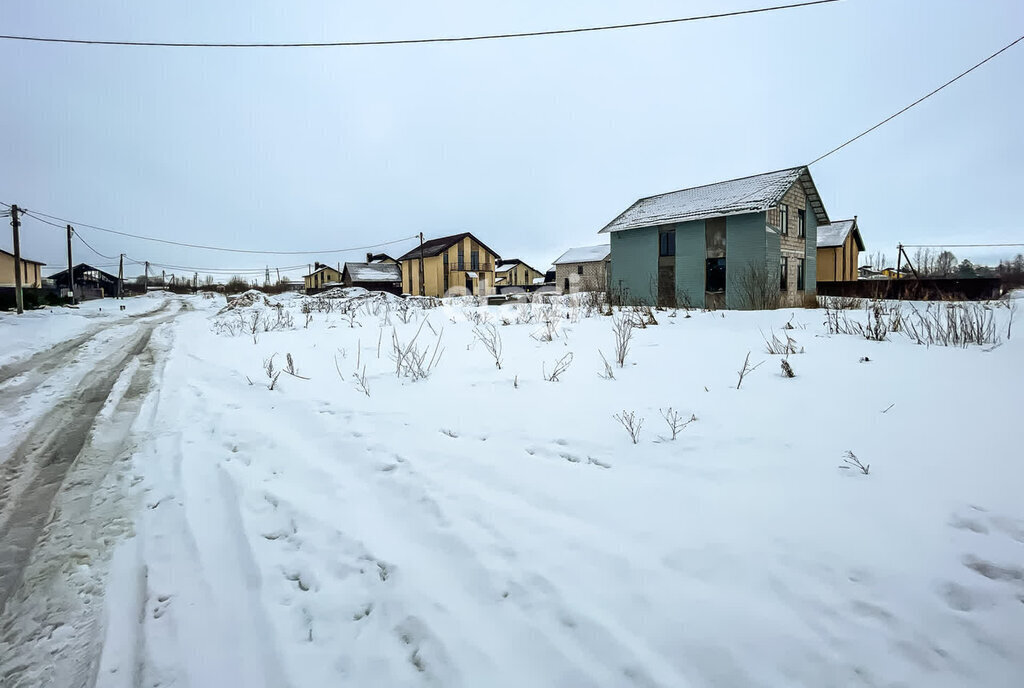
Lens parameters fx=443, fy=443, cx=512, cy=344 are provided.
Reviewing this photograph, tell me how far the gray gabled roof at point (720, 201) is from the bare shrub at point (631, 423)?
18.0 m

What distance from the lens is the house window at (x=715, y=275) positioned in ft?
65.4

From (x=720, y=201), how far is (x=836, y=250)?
16911 millimetres

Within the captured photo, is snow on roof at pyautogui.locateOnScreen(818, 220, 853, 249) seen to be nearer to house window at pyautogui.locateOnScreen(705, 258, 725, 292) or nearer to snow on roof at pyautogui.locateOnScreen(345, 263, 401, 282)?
house window at pyautogui.locateOnScreen(705, 258, 725, 292)

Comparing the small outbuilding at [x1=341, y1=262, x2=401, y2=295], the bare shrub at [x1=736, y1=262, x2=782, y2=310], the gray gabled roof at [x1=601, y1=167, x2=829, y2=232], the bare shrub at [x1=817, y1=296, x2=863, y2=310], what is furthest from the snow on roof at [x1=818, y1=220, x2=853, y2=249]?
the small outbuilding at [x1=341, y1=262, x2=401, y2=295]

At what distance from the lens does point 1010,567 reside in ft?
5.65

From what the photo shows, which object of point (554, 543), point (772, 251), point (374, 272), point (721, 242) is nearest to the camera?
point (554, 543)

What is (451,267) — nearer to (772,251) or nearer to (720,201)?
(720,201)

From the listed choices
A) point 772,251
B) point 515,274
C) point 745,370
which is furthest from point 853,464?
point 515,274

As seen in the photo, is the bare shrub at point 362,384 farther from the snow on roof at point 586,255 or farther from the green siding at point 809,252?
the snow on roof at point 586,255

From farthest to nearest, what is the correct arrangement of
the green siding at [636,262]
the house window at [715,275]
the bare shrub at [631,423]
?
the green siding at [636,262], the house window at [715,275], the bare shrub at [631,423]

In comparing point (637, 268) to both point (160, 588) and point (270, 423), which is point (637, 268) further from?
point (160, 588)

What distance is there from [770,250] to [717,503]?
19966 mm

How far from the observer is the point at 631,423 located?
3195 millimetres

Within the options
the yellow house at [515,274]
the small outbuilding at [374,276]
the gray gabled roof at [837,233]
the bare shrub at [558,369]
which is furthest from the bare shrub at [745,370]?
the yellow house at [515,274]
